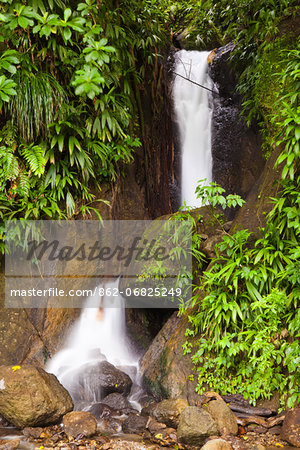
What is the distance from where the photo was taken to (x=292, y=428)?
3297mm

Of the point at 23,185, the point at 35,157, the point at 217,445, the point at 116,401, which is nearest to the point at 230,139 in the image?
the point at 35,157

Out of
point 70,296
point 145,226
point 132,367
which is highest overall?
point 145,226

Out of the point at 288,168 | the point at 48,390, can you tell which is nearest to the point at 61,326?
the point at 48,390

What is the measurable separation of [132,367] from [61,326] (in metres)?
1.15

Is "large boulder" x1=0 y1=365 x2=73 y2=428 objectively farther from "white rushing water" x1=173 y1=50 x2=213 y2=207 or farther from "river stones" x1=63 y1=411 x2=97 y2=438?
A: "white rushing water" x1=173 y1=50 x2=213 y2=207

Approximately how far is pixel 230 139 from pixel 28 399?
6.23 metres

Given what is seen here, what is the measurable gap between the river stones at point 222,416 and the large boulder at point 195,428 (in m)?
0.08

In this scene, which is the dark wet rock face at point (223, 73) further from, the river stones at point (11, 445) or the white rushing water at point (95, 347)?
the river stones at point (11, 445)

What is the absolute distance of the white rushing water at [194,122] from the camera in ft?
26.6

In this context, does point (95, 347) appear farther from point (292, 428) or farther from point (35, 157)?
point (292, 428)

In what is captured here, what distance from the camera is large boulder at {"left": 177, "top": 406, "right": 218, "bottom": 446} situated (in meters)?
3.39

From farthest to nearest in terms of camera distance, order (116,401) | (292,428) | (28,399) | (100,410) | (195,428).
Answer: (116,401) → (100,410) → (28,399) → (195,428) → (292,428)

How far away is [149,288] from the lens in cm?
529

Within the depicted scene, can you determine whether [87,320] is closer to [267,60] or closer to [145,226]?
[145,226]
